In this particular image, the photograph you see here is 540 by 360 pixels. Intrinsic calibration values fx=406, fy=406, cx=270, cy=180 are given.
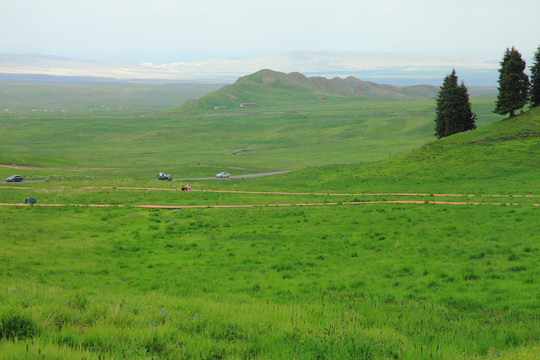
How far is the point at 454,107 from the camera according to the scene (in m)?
74.8

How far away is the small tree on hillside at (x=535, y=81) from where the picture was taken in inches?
2615

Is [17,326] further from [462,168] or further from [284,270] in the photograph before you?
[462,168]

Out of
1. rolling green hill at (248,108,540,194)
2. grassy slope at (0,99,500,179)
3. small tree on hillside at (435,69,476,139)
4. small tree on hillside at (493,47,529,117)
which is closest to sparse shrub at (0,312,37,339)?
rolling green hill at (248,108,540,194)

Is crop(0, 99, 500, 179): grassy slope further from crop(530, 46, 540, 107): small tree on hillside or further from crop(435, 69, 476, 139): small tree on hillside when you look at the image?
Answer: crop(530, 46, 540, 107): small tree on hillside

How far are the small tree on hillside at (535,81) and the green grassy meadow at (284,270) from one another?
1703 cm

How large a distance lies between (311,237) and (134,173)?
68.7 meters

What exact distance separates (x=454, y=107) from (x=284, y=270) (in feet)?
225

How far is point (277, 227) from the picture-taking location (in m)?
26.8

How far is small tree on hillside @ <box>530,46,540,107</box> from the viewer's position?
66.4 metres

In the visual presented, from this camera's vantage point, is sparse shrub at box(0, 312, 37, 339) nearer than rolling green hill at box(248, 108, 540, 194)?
Yes

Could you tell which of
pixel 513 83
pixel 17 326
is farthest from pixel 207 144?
pixel 17 326

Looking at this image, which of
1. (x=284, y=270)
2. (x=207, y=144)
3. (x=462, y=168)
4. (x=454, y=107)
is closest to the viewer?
(x=284, y=270)

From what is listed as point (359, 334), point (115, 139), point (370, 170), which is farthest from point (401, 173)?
point (115, 139)

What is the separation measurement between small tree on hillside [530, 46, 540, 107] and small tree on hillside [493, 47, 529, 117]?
2.27 meters
